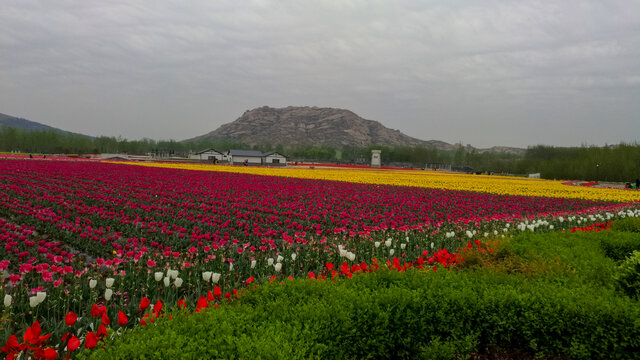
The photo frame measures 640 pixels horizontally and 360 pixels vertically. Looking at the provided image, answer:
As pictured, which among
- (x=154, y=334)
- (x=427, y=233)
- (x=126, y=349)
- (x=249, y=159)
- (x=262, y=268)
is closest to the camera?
(x=126, y=349)

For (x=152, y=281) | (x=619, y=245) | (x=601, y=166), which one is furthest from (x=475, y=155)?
(x=152, y=281)

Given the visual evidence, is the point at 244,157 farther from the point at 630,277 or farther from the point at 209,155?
the point at 630,277

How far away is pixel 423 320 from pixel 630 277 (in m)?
3.52

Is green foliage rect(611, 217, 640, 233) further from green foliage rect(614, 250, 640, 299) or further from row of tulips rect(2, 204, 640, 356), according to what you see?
green foliage rect(614, 250, 640, 299)

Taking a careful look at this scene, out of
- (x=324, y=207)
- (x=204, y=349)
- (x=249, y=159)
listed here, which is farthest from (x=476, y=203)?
(x=249, y=159)

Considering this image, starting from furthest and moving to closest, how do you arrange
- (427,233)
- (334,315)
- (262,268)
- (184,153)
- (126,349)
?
(184,153) → (427,233) → (262,268) → (334,315) → (126,349)

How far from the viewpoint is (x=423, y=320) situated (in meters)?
4.28

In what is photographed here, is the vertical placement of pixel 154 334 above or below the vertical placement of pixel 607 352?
above

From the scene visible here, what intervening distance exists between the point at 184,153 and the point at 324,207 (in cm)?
15201

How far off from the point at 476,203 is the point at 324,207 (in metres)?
8.98

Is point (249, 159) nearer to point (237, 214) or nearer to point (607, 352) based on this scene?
point (237, 214)

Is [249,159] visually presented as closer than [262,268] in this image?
No

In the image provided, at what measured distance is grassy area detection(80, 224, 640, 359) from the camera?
3240 millimetres

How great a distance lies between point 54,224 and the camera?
11.0 m
